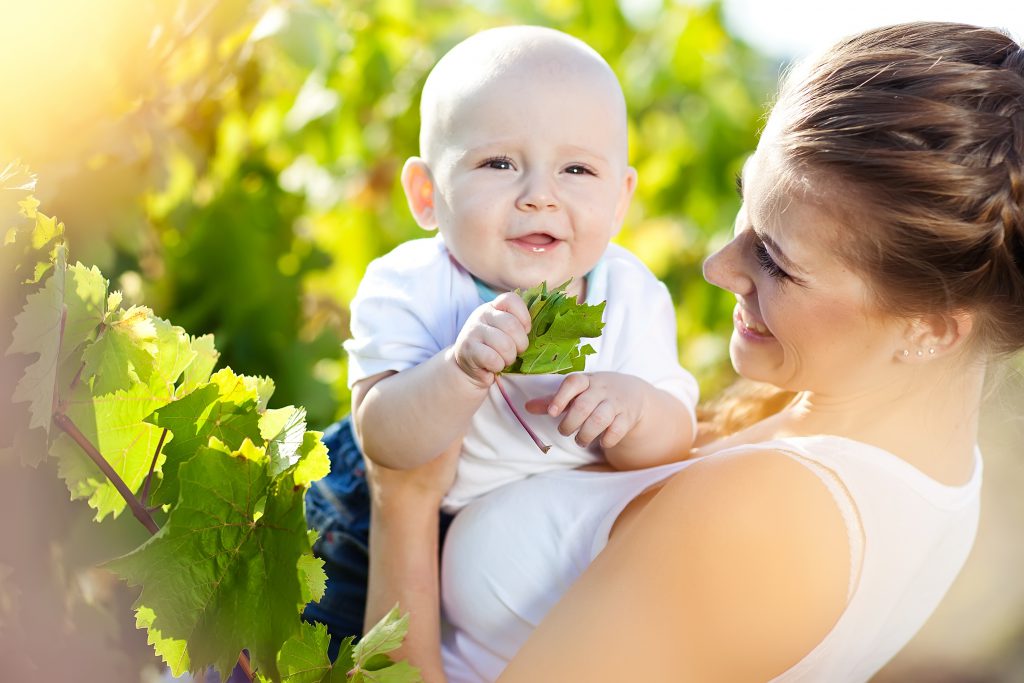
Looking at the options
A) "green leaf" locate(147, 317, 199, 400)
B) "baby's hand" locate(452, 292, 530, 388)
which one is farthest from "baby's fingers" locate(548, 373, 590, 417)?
"green leaf" locate(147, 317, 199, 400)

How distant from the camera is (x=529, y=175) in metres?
1.47

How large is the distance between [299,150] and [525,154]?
2.14 metres

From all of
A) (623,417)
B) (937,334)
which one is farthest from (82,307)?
(937,334)

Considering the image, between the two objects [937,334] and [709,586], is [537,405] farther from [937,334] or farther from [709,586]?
[937,334]

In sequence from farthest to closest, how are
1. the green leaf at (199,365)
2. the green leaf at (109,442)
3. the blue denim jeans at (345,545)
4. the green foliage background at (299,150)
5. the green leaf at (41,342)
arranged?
the green foliage background at (299,150)
the blue denim jeans at (345,545)
the green leaf at (199,365)
the green leaf at (109,442)
the green leaf at (41,342)

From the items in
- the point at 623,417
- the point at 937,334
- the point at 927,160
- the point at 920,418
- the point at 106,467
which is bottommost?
the point at 920,418

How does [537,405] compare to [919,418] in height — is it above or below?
above

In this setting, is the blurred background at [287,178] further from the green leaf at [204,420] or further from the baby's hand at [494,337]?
the baby's hand at [494,337]

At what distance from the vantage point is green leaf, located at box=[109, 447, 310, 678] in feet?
3.57

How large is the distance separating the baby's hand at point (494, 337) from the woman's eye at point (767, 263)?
1.36ft

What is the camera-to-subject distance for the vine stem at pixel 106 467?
1.08 m

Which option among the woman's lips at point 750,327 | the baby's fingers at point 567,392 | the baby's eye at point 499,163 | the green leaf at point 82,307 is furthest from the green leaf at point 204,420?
the woman's lips at point 750,327

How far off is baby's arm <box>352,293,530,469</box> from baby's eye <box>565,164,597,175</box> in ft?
0.98

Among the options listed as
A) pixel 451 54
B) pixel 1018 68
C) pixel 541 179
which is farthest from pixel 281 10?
pixel 1018 68
